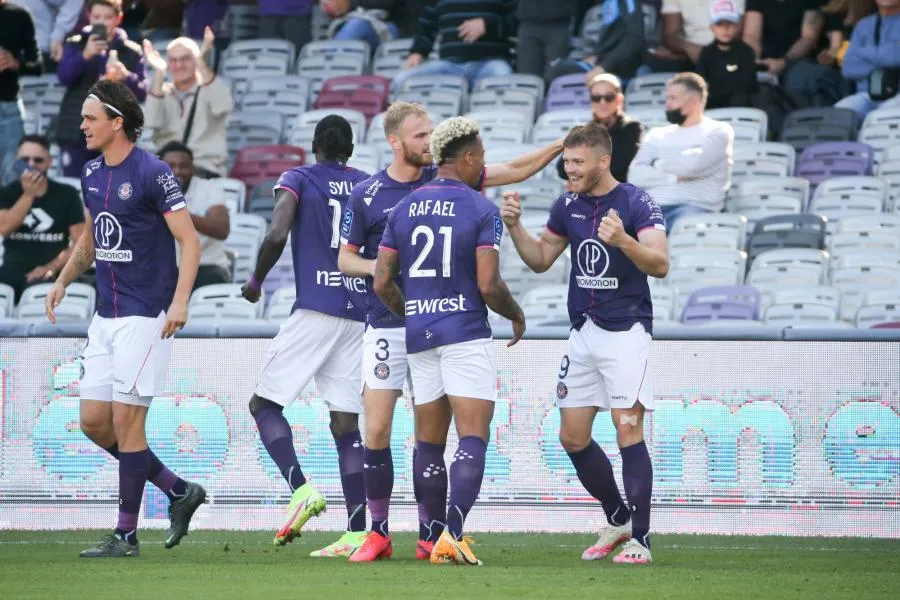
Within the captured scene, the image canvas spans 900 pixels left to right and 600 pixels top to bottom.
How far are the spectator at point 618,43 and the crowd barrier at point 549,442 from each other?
5761 millimetres

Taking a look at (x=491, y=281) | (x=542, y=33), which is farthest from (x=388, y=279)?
(x=542, y=33)

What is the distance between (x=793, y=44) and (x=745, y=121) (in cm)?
193

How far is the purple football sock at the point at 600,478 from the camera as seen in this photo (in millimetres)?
8648

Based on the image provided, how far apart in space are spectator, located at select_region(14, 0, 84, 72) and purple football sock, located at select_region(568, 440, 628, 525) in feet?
35.3

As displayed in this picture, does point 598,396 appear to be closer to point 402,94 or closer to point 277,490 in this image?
point 277,490

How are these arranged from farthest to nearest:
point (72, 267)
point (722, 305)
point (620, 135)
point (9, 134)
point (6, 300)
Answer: point (9, 134) < point (620, 135) < point (6, 300) < point (722, 305) < point (72, 267)

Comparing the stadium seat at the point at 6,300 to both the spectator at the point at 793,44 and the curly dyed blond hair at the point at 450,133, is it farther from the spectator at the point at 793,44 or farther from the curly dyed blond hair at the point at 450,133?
the spectator at the point at 793,44

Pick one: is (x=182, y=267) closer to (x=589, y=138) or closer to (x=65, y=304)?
(x=589, y=138)

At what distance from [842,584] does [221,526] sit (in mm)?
4612

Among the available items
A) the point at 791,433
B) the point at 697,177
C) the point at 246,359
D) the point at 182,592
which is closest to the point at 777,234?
the point at 697,177

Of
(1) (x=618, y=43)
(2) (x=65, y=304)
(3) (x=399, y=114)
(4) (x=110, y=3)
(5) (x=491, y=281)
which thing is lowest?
(2) (x=65, y=304)

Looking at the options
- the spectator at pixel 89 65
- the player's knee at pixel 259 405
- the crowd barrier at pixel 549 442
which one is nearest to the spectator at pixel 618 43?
the spectator at pixel 89 65

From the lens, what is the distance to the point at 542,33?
639 inches

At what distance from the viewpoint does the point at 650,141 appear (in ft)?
45.1
